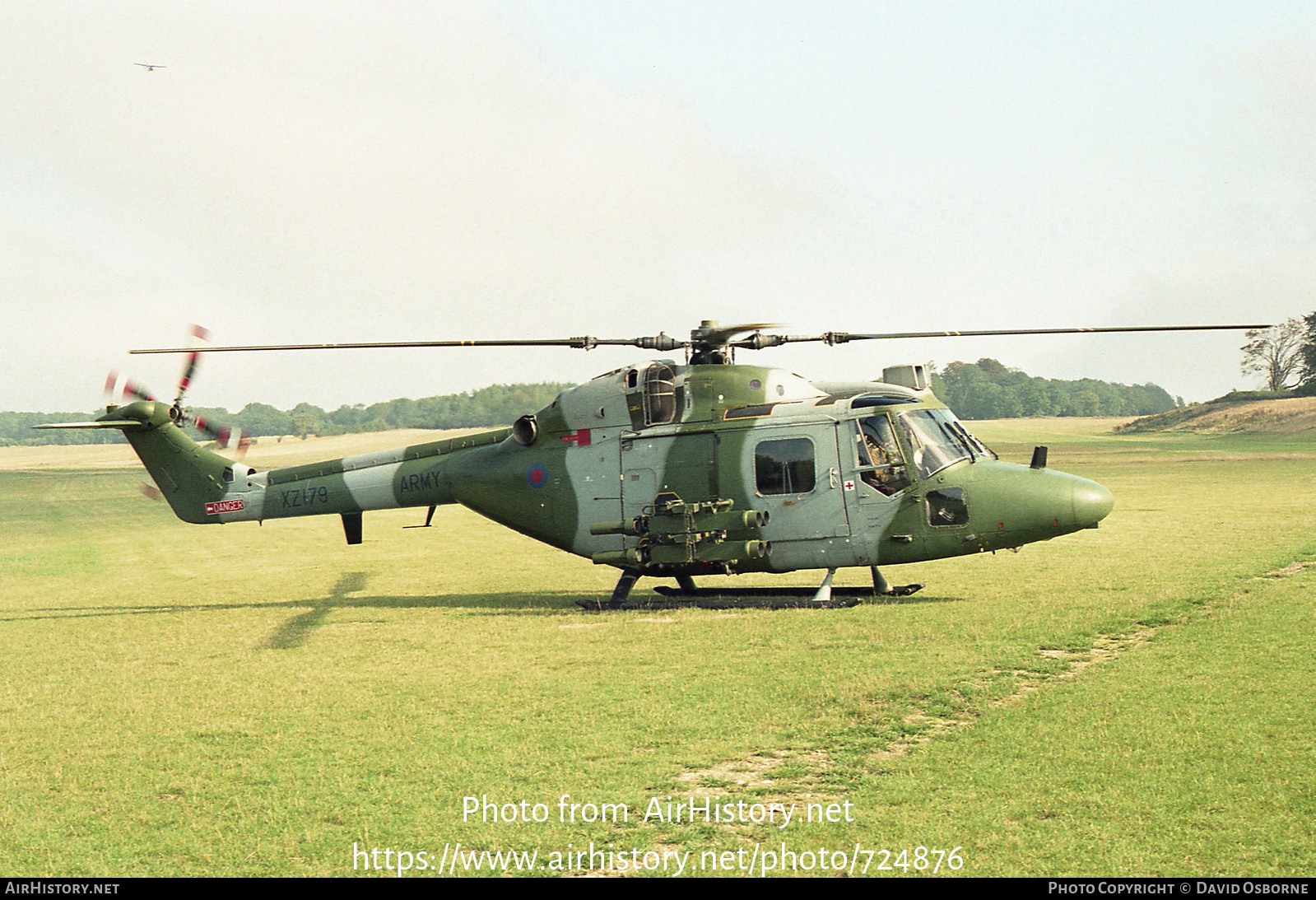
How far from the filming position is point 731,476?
17.0m

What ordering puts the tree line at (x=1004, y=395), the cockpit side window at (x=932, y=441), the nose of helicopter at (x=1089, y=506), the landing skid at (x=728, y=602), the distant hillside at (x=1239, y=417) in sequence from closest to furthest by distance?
the nose of helicopter at (x=1089, y=506) < the cockpit side window at (x=932, y=441) < the landing skid at (x=728, y=602) < the distant hillside at (x=1239, y=417) < the tree line at (x=1004, y=395)

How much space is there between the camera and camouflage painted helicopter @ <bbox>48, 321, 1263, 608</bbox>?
15867mm

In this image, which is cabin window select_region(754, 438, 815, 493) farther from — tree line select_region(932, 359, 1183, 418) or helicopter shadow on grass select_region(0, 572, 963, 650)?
tree line select_region(932, 359, 1183, 418)

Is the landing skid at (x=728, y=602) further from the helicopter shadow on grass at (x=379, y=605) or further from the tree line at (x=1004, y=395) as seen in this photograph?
the tree line at (x=1004, y=395)

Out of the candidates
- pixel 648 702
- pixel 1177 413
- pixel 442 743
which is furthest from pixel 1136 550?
pixel 1177 413

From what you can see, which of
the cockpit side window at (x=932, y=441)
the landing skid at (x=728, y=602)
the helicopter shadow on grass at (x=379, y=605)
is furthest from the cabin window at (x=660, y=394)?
the cockpit side window at (x=932, y=441)

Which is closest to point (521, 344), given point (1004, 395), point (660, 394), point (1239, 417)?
point (660, 394)

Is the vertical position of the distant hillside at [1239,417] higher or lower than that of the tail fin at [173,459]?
lower

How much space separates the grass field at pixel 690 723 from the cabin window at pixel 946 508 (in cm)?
142

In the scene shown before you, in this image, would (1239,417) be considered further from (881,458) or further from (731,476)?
(731,476)

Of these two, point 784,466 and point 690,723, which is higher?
point 784,466

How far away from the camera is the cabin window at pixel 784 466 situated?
54.4ft

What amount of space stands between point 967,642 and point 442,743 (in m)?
7.10

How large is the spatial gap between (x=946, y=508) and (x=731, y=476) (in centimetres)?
357
